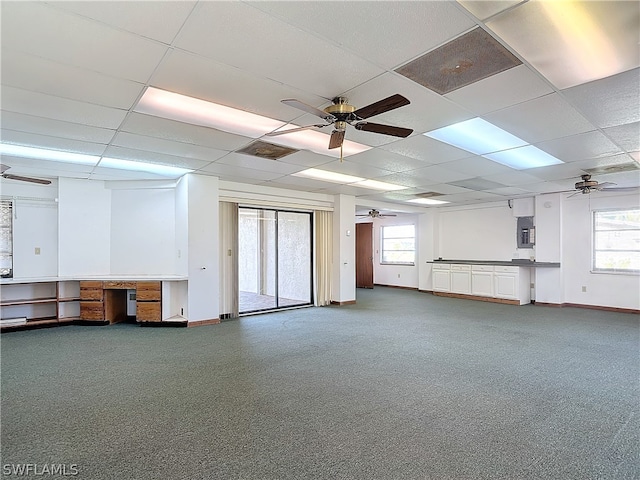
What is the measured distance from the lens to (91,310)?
5.97 m

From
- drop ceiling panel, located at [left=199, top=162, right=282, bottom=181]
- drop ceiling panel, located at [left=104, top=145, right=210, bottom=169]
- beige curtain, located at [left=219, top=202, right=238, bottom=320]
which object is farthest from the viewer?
beige curtain, located at [left=219, top=202, right=238, bottom=320]

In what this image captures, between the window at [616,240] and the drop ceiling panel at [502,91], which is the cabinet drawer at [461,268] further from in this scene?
the drop ceiling panel at [502,91]

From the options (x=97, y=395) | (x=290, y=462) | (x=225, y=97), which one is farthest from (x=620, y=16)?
(x=97, y=395)

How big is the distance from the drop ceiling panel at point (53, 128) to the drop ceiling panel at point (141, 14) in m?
1.97

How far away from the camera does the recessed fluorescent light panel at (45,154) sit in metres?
4.33

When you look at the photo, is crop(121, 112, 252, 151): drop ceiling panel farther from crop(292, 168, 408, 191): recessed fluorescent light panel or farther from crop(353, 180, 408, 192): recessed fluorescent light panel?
crop(353, 180, 408, 192): recessed fluorescent light panel

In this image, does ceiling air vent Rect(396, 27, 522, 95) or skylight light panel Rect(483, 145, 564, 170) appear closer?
ceiling air vent Rect(396, 27, 522, 95)

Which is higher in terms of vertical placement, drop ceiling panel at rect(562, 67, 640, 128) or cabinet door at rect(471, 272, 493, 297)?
drop ceiling panel at rect(562, 67, 640, 128)

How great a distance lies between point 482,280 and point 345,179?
4816mm

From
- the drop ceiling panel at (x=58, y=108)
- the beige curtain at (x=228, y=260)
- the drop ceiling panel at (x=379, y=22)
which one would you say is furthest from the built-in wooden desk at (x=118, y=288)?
the drop ceiling panel at (x=379, y=22)

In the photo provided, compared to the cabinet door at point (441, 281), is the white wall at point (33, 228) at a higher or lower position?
higher

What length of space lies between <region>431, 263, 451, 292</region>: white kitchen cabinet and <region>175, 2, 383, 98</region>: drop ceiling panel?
800 centimetres

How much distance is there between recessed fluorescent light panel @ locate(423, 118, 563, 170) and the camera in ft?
12.4

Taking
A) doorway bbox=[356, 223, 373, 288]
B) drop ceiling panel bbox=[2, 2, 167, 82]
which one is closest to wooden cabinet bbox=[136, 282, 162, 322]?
drop ceiling panel bbox=[2, 2, 167, 82]
